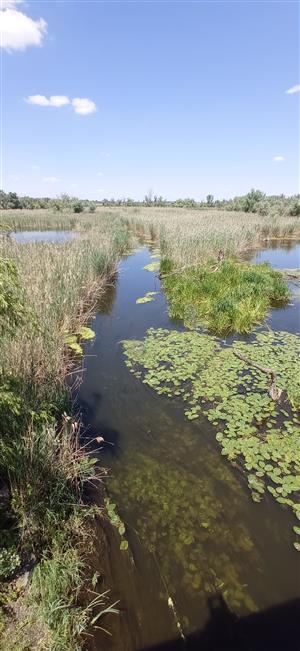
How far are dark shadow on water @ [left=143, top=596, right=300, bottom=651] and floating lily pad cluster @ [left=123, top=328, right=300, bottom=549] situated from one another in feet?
2.53

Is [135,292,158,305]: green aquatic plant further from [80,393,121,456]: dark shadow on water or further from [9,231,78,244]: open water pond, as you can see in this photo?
[80,393,121,456]: dark shadow on water

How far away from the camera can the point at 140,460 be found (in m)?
3.88

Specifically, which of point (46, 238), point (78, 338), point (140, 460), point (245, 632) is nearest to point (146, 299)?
point (78, 338)

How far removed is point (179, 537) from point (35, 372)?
2.44 meters

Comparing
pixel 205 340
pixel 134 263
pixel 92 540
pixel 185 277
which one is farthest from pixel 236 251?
pixel 92 540

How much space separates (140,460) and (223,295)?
20.1 ft

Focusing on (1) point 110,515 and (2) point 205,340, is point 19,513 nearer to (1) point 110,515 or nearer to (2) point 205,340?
(1) point 110,515

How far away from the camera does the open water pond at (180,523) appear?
2501 millimetres

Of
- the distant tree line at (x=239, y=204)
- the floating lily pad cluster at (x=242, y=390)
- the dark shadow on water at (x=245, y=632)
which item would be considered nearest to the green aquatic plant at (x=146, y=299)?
the floating lily pad cluster at (x=242, y=390)

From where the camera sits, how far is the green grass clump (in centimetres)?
786

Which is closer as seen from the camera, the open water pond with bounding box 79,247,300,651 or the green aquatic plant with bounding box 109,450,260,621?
the open water pond with bounding box 79,247,300,651

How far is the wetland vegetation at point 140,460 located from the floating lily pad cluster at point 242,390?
2cm

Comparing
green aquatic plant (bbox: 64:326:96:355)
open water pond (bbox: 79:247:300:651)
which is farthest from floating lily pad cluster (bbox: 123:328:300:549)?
green aquatic plant (bbox: 64:326:96:355)

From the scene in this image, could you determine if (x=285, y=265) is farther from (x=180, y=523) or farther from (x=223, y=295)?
(x=180, y=523)
